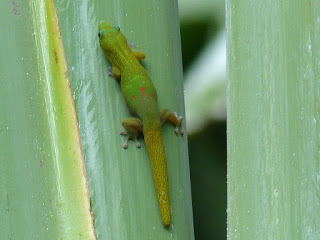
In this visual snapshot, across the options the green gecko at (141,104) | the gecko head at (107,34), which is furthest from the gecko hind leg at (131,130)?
the gecko head at (107,34)

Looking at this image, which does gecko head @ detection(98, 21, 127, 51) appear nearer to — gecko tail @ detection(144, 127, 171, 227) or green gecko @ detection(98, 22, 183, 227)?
green gecko @ detection(98, 22, 183, 227)

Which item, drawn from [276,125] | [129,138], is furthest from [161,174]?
[276,125]

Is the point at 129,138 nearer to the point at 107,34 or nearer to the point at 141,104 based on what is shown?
the point at 107,34

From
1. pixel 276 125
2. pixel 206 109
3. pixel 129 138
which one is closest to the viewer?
pixel 276 125

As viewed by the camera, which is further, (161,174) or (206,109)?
(206,109)

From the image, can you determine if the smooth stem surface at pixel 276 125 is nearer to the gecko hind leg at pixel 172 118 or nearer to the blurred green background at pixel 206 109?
the gecko hind leg at pixel 172 118
